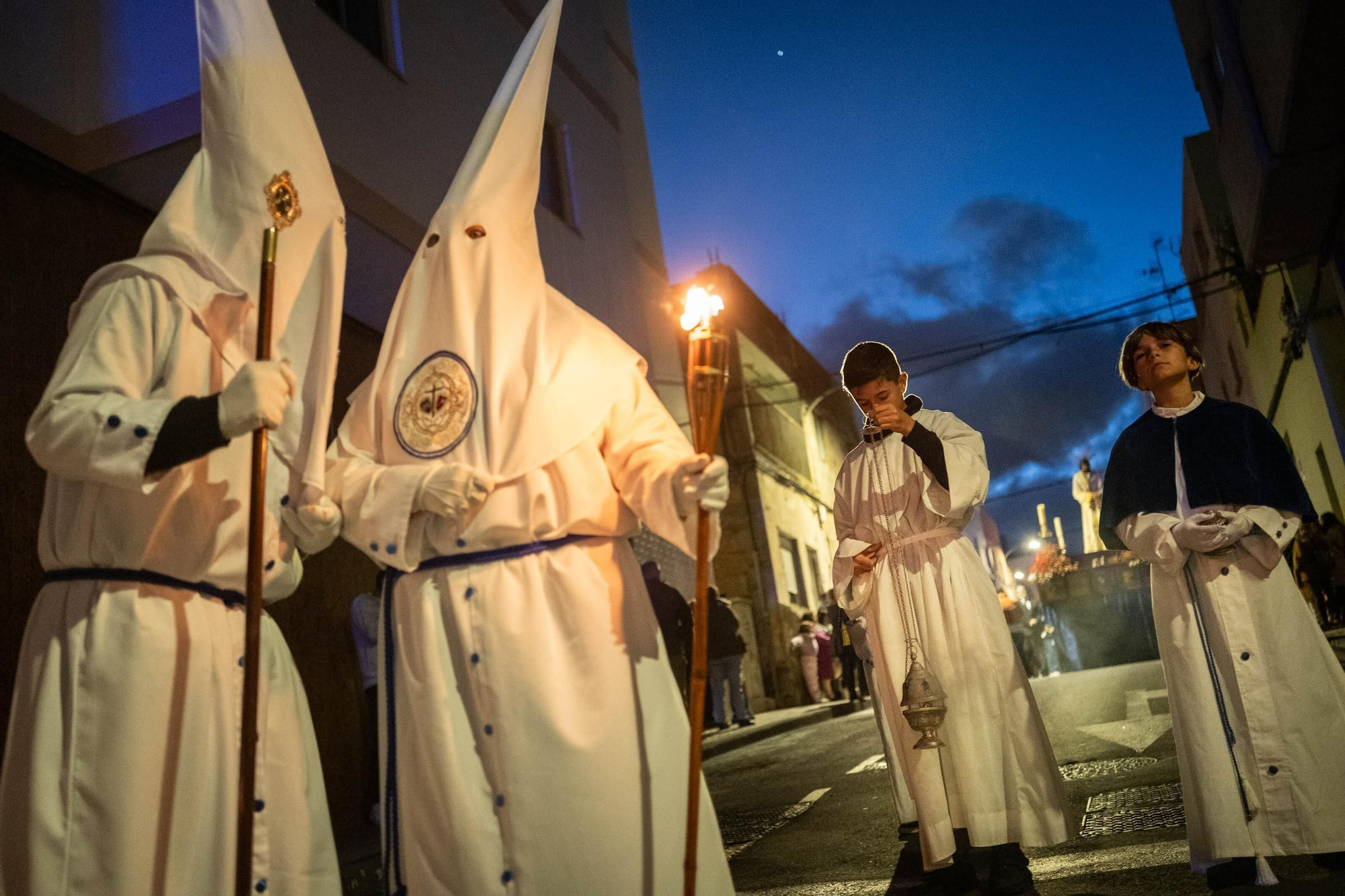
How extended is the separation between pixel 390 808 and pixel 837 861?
2769 millimetres

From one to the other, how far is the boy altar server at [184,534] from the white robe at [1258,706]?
3.01m

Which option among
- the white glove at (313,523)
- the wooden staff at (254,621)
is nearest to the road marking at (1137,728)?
the white glove at (313,523)

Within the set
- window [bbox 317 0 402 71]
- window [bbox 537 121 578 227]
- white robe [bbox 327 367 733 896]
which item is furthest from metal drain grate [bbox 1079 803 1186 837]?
window [bbox 537 121 578 227]

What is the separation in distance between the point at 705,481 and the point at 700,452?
0.25ft

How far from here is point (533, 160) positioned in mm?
3594

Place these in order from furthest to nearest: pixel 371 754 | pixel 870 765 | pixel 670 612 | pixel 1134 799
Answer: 1. pixel 670 612
2. pixel 870 765
3. pixel 371 754
4. pixel 1134 799

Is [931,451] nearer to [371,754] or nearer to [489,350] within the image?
[489,350]

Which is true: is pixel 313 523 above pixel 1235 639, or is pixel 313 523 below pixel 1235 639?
above

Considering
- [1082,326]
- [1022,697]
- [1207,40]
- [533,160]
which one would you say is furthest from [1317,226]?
[533,160]

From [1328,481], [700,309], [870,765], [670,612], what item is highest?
[1328,481]

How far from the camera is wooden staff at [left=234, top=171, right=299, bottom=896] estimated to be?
2.56m

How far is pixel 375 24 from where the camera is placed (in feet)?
30.8

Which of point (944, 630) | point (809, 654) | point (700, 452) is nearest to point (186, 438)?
point (700, 452)

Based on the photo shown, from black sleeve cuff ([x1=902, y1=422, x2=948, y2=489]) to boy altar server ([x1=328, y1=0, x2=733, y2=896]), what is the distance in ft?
4.75
